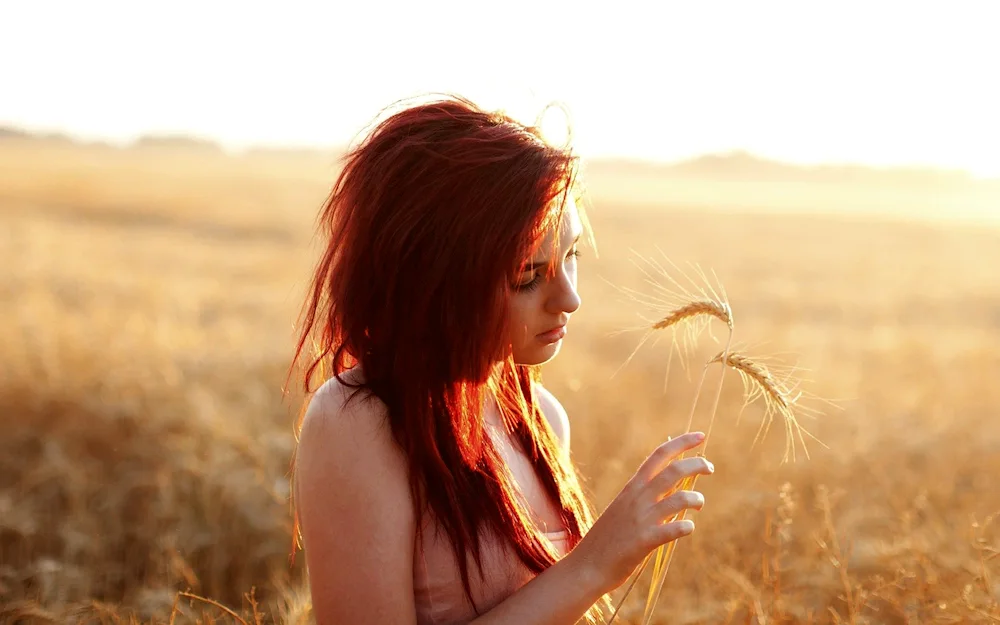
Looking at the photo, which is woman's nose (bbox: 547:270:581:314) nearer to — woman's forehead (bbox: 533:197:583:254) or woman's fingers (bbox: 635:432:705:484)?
woman's forehead (bbox: 533:197:583:254)

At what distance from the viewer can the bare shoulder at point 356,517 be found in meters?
1.50

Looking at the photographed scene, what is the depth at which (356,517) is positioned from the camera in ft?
4.92

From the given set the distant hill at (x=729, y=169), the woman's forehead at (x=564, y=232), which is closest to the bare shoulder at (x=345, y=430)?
the woman's forehead at (x=564, y=232)

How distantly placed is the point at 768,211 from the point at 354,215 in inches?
1124

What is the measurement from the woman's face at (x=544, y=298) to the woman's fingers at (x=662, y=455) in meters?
0.27

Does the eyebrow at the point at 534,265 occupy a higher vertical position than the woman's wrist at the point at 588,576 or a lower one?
higher

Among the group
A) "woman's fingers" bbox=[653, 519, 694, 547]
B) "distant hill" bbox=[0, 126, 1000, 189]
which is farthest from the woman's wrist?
"distant hill" bbox=[0, 126, 1000, 189]

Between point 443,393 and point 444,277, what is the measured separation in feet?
0.66

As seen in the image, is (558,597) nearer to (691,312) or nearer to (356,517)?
(356,517)

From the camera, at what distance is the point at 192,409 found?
4535 mm

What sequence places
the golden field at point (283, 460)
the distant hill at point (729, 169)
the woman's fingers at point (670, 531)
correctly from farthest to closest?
1. the distant hill at point (729, 169)
2. the golden field at point (283, 460)
3. the woman's fingers at point (670, 531)

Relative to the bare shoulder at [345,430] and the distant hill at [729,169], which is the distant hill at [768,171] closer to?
the distant hill at [729,169]

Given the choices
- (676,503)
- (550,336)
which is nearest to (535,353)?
(550,336)

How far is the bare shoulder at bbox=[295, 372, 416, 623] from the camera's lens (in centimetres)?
150
